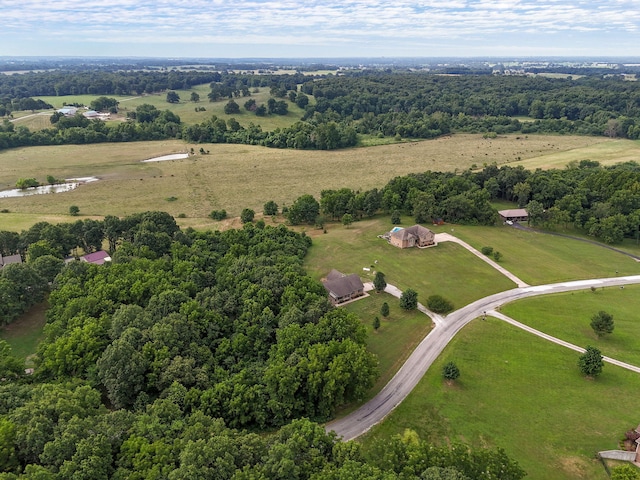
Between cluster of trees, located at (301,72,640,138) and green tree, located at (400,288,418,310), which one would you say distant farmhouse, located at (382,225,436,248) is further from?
cluster of trees, located at (301,72,640,138)

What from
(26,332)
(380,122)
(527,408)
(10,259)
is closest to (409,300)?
(527,408)

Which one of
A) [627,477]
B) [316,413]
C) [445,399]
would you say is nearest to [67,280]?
[316,413]

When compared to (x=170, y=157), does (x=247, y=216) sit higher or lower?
lower

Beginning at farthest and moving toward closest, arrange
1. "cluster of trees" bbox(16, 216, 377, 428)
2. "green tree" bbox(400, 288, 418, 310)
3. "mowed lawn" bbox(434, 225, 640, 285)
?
"mowed lawn" bbox(434, 225, 640, 285)
"green tree" bbox(400, 288, 418, 310)
"cluster of trees" bbox(16, 216, 377, 428)

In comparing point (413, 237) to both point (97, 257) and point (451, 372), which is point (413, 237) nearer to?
point (451, 372)

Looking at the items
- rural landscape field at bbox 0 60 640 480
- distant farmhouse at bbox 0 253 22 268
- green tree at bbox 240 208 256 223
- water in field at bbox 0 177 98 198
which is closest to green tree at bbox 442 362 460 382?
rural landscape field at bbox 0 60 640 480
